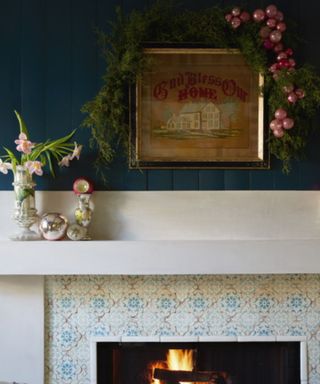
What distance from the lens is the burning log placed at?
8.47 feet

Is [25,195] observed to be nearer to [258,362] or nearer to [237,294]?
[237,294]

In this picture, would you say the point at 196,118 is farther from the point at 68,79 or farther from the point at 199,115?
the point at 68,79

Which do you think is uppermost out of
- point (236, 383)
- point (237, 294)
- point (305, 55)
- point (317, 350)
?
point (305, 55)

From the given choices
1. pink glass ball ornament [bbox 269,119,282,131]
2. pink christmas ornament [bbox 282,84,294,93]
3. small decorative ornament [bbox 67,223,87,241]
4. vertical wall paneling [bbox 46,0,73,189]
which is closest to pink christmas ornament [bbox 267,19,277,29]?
pink christmas ornament [bbox 282,84,294,93]

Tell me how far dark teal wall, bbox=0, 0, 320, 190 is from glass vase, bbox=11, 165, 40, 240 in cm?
13

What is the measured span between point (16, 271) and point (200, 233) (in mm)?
833

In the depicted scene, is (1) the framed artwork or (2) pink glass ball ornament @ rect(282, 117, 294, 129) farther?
(1) the framed artwork

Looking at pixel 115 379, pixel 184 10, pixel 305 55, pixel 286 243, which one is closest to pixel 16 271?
pixel 115 379

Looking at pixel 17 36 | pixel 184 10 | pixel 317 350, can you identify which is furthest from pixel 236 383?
pixel 17 36

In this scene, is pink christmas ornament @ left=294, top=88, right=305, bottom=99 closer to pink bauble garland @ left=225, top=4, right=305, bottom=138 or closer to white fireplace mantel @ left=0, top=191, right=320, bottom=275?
pink bauble garland @ left=225, top=4, right=305, bottom=138

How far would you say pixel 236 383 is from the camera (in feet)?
8.46

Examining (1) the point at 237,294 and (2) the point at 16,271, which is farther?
(1) the point at 237,294

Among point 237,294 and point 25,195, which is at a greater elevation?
point 25,195

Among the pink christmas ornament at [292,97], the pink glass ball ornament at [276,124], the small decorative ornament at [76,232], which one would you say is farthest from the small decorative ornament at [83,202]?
the pink christmas ornament at [292,97]
